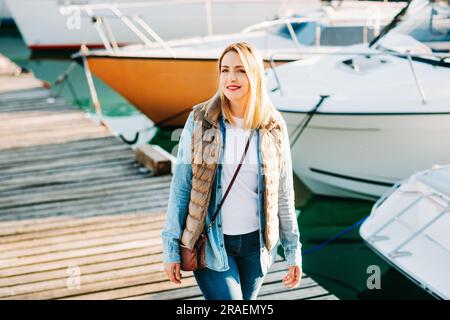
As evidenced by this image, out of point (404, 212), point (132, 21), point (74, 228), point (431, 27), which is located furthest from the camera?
point (132, 21)

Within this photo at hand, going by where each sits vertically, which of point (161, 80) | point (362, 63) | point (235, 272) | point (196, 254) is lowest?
point (161, 80)

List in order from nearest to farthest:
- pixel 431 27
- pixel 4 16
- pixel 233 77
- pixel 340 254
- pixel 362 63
A: pixel 233 77
pixel 340 254
pixel 362 63
pixel 431 27
pixel 4 16

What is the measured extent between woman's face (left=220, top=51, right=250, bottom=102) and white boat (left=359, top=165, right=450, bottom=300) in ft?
7.95

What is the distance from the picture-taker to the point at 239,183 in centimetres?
240

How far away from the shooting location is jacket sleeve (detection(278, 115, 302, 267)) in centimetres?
252

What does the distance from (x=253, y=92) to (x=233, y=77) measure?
0.31ft

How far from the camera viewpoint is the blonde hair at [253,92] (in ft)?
7.56

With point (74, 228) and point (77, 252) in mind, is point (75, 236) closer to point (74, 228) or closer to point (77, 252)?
point (74, 228)

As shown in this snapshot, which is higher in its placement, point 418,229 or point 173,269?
point 173,269

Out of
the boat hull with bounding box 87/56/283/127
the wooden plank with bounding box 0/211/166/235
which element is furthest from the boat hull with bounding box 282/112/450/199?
the boat hull with bounding box 87/56/283/127

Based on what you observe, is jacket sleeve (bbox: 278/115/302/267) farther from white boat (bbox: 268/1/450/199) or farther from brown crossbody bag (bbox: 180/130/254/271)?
white boat (bbox: 268/1/450/199)

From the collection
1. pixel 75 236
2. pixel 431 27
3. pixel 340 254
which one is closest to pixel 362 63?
pixel 431 27

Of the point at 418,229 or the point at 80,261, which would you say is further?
the point at 418,229

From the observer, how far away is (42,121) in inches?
341
